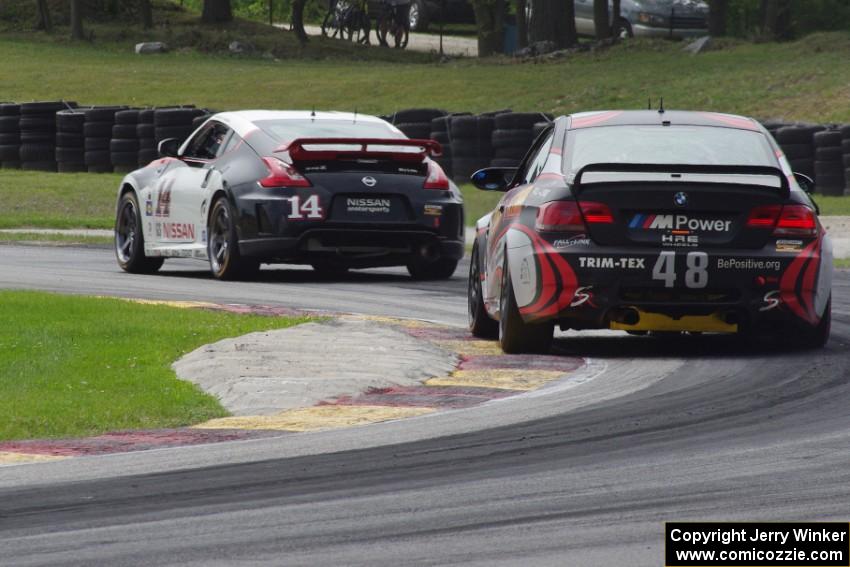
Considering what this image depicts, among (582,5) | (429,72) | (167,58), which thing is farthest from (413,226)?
(582,5)

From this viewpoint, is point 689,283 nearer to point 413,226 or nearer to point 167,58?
point 413,226

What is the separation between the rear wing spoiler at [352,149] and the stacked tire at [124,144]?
1663cm

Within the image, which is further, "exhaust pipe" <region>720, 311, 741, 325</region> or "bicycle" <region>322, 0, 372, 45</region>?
"bicycle" <region>322, 0, 372, 45</region>

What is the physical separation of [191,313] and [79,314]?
2.46 feet

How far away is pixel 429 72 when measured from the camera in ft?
153

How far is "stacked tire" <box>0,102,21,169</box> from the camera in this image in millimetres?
33594

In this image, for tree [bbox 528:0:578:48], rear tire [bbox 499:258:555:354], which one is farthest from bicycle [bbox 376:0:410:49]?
rear tire [bbox 499:258:555:354]

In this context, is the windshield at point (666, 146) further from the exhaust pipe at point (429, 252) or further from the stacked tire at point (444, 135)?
the stacked tire at point (444, 135)

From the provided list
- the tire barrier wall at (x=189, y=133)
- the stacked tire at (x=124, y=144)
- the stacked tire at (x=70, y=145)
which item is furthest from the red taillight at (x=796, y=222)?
the stacked tire at (x=70, y=145)

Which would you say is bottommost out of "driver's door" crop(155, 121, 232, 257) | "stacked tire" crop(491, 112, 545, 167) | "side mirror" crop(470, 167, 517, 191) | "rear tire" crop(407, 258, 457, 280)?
"stacked tire" crop(491, 112, 545, 167)

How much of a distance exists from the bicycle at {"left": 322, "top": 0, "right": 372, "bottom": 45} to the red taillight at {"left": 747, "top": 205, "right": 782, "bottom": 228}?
46968 mm

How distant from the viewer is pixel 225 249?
15.9m

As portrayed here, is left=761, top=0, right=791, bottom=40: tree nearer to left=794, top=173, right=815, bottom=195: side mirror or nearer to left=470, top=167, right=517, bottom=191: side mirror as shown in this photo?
left=794, top=173, right=815, bottom=195: side mirror

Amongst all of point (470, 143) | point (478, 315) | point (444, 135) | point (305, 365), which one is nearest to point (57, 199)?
point (444, 135)
